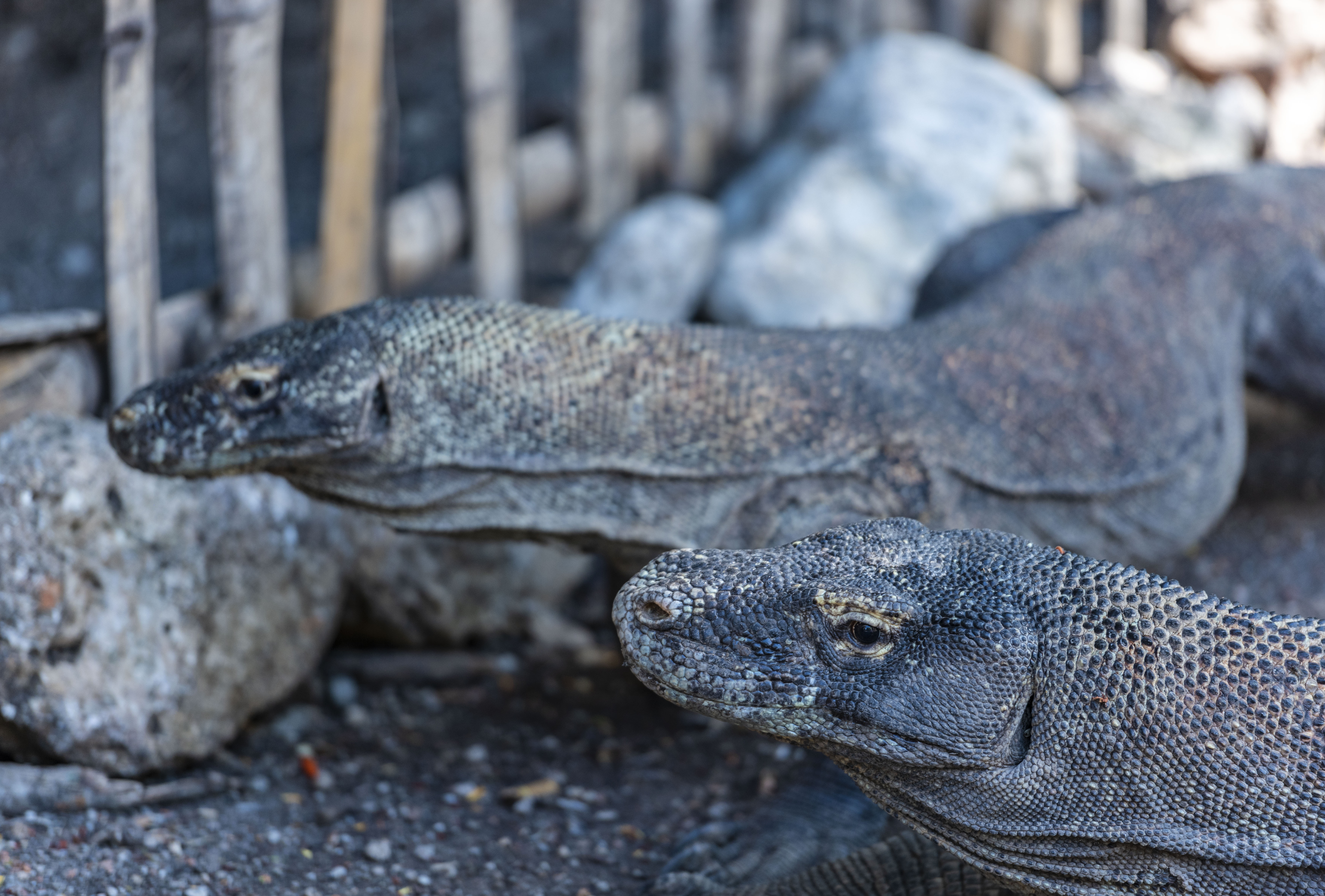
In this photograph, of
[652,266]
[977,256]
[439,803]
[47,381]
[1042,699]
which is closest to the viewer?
[1042,699]

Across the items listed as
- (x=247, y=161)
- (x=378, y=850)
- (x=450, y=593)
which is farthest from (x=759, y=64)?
(x=378, y=850)

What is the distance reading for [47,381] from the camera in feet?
11.2

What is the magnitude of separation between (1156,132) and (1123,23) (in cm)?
151

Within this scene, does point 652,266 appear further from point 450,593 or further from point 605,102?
point 450,593

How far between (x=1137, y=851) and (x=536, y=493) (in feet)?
5.42

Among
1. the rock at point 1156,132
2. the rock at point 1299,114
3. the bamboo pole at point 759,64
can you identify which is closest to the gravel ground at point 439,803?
the bamboo pole at point 759,64

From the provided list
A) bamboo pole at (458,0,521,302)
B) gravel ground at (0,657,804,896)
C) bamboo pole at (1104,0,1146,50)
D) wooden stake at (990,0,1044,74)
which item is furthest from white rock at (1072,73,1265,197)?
gravel ground at (0,657,804,896)

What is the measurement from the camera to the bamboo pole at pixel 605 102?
17.6 ft

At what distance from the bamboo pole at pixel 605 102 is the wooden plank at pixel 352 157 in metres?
1.25

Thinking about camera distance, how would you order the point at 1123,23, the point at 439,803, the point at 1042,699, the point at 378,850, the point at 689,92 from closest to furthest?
the point at 1042,699 → the point at 378,850 → the point at 439,803 → the point at 689,92 → the point at 1123,23

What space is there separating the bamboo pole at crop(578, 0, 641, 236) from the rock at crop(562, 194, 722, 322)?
32cm

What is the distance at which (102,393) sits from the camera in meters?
3.64

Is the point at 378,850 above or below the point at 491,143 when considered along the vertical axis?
below

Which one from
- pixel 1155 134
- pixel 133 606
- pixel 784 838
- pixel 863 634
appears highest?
pixel 1155 134
